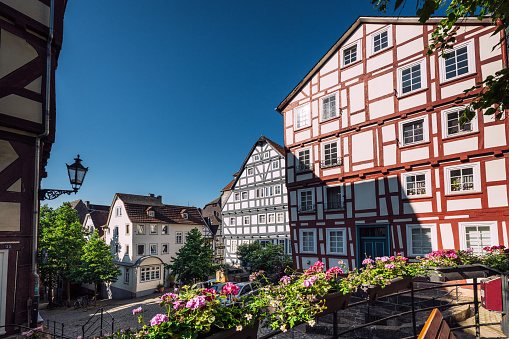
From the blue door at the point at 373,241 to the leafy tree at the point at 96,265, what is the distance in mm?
22079

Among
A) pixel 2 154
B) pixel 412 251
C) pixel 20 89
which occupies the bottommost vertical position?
pixel 412 251

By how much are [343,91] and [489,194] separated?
28.2ft

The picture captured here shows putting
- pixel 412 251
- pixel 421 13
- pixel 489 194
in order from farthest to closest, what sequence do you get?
1. pixel 412 251
2. pixel 489 194
3. pixel 421 13

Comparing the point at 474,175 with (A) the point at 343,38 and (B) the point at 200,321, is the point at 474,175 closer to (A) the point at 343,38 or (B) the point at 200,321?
(A) the point at 343,38

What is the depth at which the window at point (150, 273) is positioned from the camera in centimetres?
2939

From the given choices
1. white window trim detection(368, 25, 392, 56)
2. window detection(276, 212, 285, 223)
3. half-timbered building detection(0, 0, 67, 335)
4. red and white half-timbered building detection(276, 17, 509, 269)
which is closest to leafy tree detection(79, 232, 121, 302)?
window detection(276, 212, 285, 223)

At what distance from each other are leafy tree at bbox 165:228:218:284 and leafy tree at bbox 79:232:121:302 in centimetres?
655

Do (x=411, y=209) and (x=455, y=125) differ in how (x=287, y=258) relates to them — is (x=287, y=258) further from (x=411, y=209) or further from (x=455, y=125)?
(x=455, y=125)

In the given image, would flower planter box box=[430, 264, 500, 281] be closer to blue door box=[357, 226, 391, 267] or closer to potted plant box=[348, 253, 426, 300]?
potted plant box=[348, 253, 426, 300]

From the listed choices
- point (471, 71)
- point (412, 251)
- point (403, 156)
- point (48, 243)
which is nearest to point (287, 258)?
point (412, 251)

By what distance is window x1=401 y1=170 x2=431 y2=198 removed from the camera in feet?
43.1

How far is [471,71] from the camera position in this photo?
40.0ft

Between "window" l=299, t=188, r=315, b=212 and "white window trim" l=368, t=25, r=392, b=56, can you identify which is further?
"window" l=299, t=188, r=315, b=212

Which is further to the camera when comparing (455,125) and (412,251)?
(412,251)
